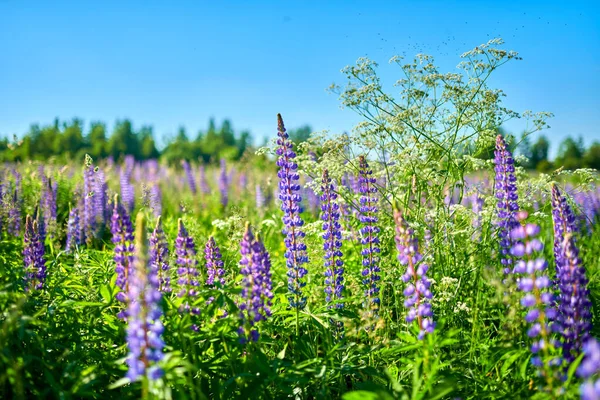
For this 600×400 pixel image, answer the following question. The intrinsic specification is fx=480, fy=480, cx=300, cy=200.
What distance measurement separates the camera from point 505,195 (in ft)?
14.3

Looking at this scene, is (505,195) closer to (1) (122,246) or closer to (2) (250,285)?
(2) (250,285)

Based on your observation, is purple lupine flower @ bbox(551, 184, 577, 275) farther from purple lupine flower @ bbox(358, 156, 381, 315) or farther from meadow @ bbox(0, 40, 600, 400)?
purple lupine flower @ bbox(358, 156, 381, 315)

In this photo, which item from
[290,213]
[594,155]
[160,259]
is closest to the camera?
[160,259]

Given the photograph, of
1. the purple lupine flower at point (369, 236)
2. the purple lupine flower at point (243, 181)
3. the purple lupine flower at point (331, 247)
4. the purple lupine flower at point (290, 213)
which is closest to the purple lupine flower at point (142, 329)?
the purple lupine flower at point (290, 213)

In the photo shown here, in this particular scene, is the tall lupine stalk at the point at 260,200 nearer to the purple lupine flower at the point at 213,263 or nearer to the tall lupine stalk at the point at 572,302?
the purple lupine flower at the point at 213,263

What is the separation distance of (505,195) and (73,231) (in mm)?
5185

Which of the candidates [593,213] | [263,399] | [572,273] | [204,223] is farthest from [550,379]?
[593,213]

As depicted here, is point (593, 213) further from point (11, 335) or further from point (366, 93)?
point (11, 335)

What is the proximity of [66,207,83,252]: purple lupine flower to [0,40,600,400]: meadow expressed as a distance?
0.10ft

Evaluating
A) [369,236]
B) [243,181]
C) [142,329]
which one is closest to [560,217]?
[369,236]

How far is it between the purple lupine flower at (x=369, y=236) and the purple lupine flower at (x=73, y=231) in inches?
150

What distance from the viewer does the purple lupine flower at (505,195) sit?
13.8 ft

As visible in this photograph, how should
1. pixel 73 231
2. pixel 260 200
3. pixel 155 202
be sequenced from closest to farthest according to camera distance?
pixel 73 231, pixel 155 202, pixel 260 200

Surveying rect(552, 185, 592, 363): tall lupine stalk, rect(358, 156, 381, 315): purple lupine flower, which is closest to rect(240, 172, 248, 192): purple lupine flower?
rect(358, 156, 381, 315): purple lupine flower
